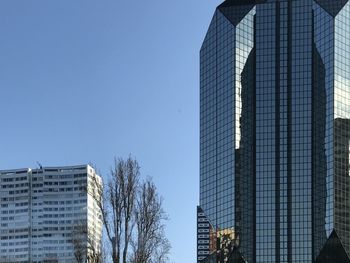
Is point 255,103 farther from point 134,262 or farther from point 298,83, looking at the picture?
point 134,262

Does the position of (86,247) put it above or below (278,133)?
below

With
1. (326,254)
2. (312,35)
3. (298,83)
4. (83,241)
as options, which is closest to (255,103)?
(298,83)

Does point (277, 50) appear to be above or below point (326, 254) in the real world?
above

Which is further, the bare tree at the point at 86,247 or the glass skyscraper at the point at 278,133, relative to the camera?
the glass skyscraper at the point at 278,133

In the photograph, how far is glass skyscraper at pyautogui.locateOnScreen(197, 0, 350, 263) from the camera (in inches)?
5896

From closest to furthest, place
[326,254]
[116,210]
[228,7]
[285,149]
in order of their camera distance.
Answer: [116,210] < [326,254] < [285,149] < [228,7]

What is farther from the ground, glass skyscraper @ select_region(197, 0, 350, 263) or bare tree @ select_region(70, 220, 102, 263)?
glass skyscraper @ select_region(197, 0, 350, 263)

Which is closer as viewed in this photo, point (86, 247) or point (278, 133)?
point (86, 247)

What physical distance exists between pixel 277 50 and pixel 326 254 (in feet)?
161

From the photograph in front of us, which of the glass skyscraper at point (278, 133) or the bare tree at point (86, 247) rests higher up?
the glass skyscraper at point (278, 133)

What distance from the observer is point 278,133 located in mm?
156375

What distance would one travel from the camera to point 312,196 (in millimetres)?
150750

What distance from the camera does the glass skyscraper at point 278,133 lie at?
149750 millimetres

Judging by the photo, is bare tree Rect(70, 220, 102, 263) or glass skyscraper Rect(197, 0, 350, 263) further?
glass skyscraper Rect(197, 0, 350, 263)
